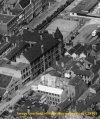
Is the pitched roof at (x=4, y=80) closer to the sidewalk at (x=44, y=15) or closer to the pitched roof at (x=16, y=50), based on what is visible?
the pitched roof at (x=16, y=50)

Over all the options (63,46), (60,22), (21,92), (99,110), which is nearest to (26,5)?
(60,22)

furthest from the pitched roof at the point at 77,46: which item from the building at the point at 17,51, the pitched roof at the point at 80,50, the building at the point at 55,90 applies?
the building at the point at 55,90

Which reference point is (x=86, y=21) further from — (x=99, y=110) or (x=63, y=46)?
(x=99, y=110)

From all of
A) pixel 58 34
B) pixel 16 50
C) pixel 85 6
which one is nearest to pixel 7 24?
pixel 16 50

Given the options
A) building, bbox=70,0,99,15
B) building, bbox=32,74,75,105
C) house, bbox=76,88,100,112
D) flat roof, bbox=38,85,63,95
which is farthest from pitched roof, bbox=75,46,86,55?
building, bbox=70,0,99,15

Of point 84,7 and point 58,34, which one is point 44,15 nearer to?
point 84,7

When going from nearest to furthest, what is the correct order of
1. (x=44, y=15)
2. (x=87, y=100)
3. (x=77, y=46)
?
(x=87, y=100) < (x=77, y=46) < (x=44, y=15)
